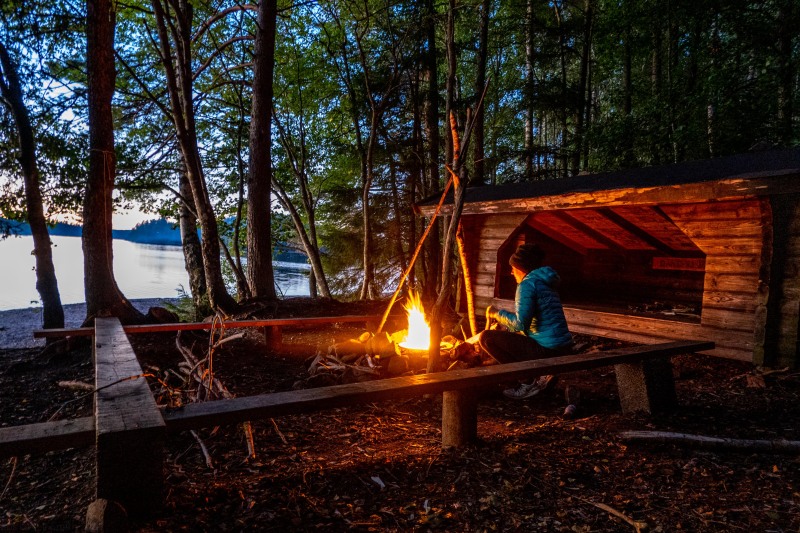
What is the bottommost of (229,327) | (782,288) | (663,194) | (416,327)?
(229,327)

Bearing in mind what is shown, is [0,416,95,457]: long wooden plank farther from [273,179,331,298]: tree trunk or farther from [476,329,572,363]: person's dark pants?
[273,179,331,298]: tree trunk

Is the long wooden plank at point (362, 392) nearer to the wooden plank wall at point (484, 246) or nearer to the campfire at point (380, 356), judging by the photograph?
the campfire at point (380, 356)

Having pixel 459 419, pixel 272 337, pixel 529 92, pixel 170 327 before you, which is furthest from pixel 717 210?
pixel 529 92

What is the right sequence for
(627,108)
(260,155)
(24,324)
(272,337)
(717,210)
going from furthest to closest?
1. (24,324)
2. (627,108)
3. (260,155)
4. (272,337)
5. (717,210)

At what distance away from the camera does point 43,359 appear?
20.7 ft

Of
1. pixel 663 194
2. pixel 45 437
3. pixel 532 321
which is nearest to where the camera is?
pixel 45 437

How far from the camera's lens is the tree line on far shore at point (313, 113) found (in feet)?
27.0

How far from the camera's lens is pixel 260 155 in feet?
28.1

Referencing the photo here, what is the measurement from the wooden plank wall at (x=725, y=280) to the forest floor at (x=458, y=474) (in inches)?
49.3

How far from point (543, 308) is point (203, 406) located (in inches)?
133

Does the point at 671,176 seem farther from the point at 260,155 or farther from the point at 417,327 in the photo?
the point at 260,155

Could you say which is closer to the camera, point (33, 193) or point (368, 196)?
point (33, 193)

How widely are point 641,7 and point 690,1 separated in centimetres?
145

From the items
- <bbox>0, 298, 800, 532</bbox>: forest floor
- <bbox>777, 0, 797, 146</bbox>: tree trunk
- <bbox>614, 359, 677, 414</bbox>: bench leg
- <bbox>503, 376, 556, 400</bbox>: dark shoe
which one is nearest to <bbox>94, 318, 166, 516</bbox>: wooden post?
<bbox>0, 298, 800, 532</bbox>: forest floor
